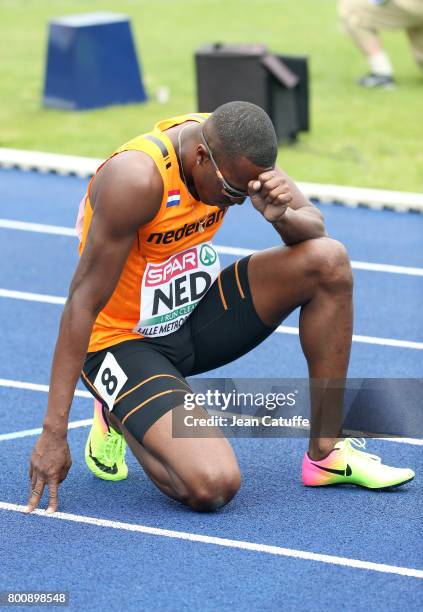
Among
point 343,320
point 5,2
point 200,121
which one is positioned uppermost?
point 5,2

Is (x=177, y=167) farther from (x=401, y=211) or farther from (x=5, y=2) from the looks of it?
(x=5, y=2)

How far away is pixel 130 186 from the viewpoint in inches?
144

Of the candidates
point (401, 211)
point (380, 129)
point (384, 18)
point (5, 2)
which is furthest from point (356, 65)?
point (5, 2)

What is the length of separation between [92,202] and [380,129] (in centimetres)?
625

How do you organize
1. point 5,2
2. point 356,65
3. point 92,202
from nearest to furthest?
1. point 92,202
2. point 356,65
3. point 5,2

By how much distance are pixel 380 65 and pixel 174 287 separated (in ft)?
24.7

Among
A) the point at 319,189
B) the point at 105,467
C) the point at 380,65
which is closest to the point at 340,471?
the point at 105,467

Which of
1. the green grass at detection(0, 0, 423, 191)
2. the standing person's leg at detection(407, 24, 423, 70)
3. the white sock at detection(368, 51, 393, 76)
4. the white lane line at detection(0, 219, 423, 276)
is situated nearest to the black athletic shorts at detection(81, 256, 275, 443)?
the white lane line at detection(0, 219, 423, 276)

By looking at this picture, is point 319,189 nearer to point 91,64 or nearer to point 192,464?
point 91,64

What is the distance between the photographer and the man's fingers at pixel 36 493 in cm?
370

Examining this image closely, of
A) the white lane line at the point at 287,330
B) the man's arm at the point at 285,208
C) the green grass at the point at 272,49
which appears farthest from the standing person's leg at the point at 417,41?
the man's arm at the point at 285,208

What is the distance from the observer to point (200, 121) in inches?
158

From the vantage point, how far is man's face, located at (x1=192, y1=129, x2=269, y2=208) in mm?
3688

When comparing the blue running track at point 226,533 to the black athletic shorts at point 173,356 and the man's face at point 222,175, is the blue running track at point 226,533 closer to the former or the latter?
the black athletic shorts at point 173,356
